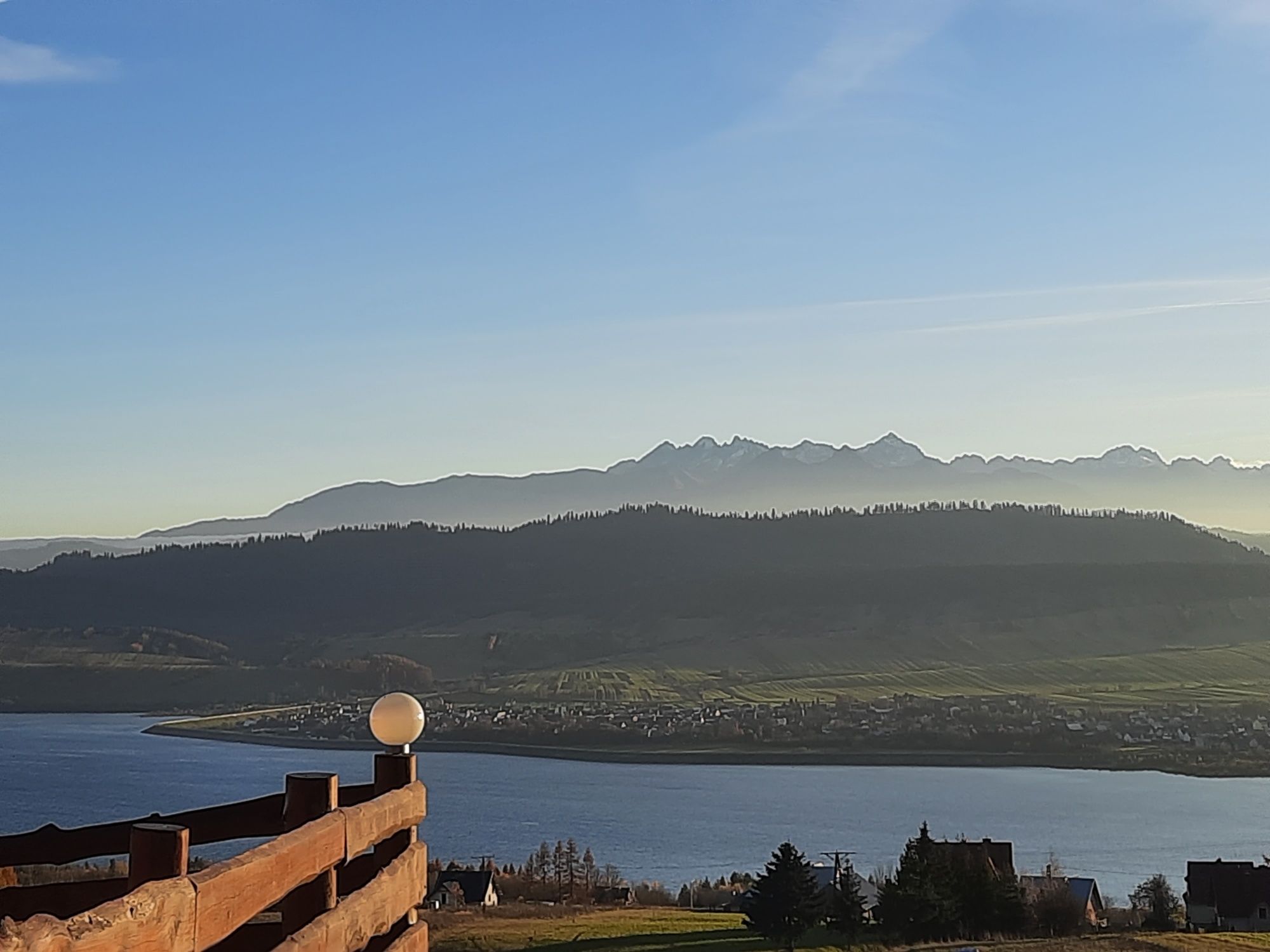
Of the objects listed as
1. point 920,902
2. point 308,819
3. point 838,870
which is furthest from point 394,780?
point 838,870

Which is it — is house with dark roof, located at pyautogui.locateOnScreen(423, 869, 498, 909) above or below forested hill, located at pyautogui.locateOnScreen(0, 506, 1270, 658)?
below

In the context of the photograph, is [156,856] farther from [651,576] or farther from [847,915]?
[651,576]

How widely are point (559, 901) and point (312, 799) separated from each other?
31992mm

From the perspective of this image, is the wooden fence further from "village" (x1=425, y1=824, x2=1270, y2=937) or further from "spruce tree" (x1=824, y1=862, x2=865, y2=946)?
"spruce tree" (x1=824, y1=862, x2=865, y2=946)

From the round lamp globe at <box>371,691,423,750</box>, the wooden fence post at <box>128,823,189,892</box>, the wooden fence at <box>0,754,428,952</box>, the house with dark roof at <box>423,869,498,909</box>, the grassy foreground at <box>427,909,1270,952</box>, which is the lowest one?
the house with dark roof at <box>423,869,498,909</box>

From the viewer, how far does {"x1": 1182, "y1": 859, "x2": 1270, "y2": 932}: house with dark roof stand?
30.5 m

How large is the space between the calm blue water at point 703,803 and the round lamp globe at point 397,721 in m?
26.5

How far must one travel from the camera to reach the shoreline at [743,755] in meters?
75.2

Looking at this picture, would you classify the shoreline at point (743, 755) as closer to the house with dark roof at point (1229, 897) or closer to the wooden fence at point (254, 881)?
the house with dark roof at point (1229, 897)

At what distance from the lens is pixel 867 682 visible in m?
114

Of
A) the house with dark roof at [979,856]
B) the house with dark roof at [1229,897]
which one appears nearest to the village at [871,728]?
the house with dark roof at [1229,897]

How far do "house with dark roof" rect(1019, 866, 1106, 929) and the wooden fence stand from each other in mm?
27076

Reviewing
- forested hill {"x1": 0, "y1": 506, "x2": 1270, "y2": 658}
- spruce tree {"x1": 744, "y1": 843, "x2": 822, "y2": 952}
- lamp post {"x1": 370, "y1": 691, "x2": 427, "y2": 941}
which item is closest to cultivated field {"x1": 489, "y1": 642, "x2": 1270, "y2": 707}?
forested hill {"x1": 0, "y1": 506, "x2": 1270, "y2": 658}

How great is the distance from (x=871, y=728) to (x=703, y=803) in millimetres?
31572
